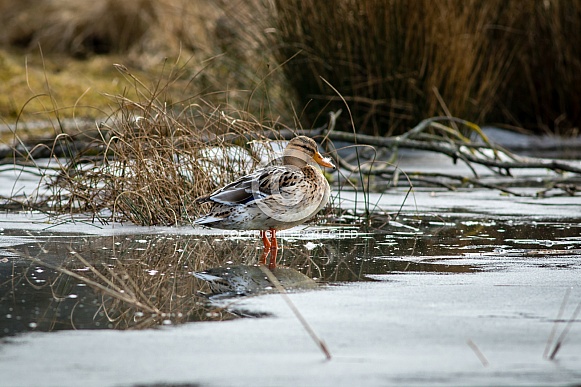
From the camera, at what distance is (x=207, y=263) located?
457 cm

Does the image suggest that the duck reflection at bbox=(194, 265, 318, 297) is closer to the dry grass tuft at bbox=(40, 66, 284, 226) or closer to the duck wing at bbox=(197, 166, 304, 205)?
the duck wing at bbox=(197, 166, 304, 205)

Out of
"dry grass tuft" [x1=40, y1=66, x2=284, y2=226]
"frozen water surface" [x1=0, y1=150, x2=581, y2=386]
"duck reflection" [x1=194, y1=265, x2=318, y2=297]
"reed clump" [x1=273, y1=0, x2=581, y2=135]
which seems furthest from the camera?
"reed clump" [x1=273, y1=0, x2=581, y2=135]

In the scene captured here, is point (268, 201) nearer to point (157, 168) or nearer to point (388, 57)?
point (157, 168)

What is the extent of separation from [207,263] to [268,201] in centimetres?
45

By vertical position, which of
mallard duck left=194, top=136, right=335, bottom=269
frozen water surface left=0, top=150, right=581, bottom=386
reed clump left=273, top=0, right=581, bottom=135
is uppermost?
reed clump left=273, top=0, right=581, bottom=135

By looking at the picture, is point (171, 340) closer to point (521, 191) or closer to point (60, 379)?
point (60, 379)

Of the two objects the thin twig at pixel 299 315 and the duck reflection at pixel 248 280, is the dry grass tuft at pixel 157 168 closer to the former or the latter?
the duck reflection at pixel 248 280

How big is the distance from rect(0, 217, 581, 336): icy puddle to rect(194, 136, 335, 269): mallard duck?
143mm

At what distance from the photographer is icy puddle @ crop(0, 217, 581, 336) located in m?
3.60

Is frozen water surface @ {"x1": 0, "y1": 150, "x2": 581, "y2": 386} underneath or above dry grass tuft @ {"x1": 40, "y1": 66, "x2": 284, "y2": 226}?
underneath

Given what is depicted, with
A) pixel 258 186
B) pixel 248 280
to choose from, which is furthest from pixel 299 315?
pixel 258 186

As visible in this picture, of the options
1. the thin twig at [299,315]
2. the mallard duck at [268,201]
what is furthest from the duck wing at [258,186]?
the thin twig at [299,315]

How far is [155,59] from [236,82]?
8.53 metres

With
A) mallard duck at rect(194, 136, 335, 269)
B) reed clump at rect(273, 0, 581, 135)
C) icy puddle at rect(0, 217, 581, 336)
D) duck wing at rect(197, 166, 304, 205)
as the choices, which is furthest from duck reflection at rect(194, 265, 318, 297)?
reed clump at rect(273, 0, 581, 135)
